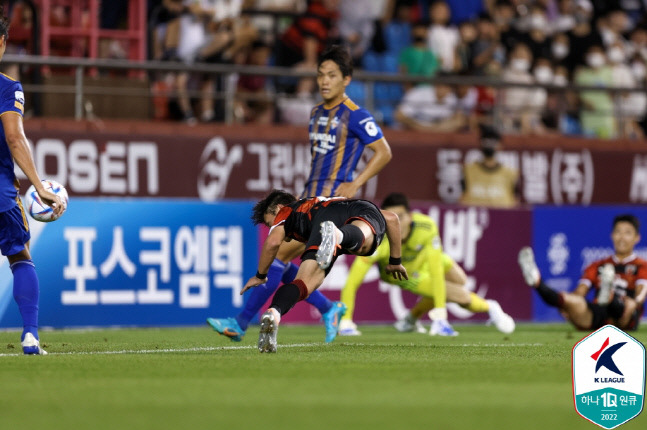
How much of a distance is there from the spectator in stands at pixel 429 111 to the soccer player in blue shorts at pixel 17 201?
10.1 metres

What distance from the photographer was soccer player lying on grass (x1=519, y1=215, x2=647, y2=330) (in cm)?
1263

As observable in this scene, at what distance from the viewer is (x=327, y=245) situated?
25.6 feet

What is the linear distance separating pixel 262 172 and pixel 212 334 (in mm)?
4925

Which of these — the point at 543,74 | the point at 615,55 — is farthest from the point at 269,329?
the point at 615,55

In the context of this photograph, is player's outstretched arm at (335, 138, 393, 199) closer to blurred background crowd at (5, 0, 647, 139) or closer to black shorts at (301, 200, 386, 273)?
black shorts at (301, 200, 386, 273)

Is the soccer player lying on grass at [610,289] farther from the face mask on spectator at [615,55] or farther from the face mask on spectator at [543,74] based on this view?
the face mask on spectator at [615,55]

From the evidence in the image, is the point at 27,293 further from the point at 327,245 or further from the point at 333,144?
the point at 333,144

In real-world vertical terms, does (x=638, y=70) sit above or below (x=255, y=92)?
above

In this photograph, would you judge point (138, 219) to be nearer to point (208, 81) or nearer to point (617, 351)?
point (208, 81)

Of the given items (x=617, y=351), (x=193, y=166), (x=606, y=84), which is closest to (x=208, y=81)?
(x=193, y=166)

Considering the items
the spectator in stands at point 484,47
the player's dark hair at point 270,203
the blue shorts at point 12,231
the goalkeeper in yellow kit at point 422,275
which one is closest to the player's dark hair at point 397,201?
the goalkeeper in yellow kit at point 422,275

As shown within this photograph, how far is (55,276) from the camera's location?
12.9 meters

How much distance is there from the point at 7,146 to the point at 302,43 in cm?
963

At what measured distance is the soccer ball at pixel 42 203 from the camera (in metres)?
8.15
